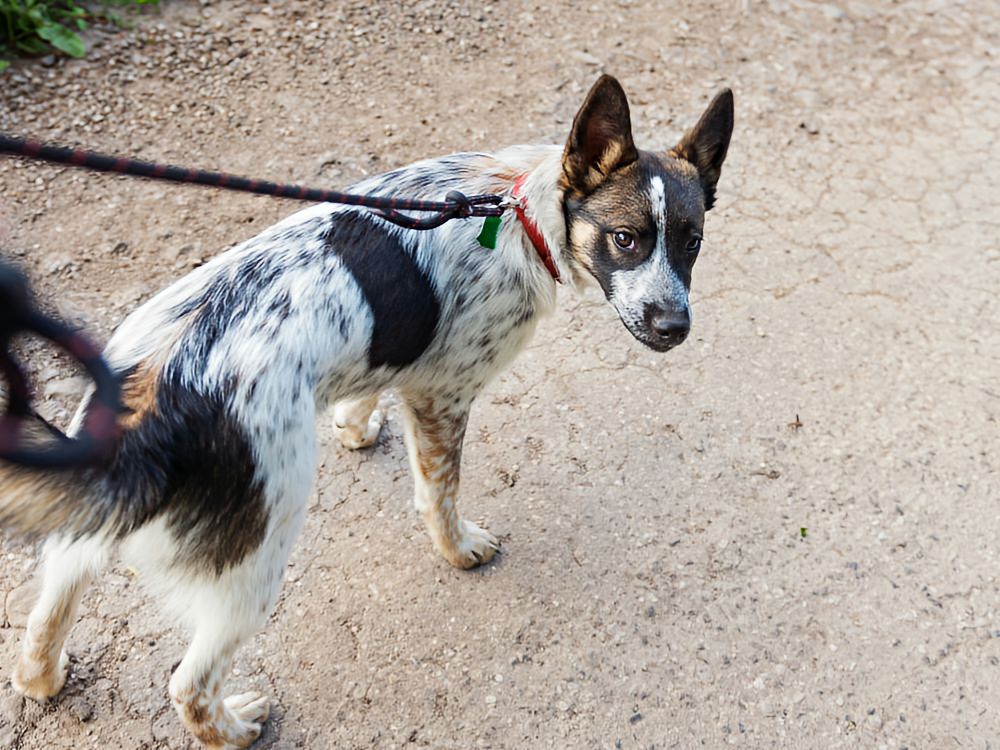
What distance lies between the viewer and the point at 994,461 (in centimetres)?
395

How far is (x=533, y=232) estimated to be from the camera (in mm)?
2812

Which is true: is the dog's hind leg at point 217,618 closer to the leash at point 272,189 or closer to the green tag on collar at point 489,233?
the leash at point 272,189

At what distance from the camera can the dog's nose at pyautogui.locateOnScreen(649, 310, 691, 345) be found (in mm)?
2699

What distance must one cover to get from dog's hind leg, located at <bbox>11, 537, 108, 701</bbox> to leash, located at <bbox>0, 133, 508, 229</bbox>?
0.99m

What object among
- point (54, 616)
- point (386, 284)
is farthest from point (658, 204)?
point (54, 616)

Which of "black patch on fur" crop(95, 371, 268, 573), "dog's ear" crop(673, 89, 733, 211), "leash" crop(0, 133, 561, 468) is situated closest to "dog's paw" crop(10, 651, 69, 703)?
"black patch on fur" crop(95, 371, 268, 573)

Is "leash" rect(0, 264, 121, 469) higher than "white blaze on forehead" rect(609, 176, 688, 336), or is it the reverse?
"leash" rect(0, 264, 121, 469)

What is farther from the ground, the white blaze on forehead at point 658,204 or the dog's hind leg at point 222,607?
the white blaze on forehead at point 658,204

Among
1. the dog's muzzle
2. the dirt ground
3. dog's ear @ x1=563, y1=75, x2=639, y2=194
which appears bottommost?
the dirt ground

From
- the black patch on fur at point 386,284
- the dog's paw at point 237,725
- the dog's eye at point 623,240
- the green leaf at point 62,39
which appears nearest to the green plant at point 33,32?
the green leaf at point 62,39

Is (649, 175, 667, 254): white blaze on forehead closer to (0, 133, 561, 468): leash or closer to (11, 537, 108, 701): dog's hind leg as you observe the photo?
(0, 133, 561, 468): leash

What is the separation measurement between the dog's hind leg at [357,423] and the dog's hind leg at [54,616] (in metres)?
1.19

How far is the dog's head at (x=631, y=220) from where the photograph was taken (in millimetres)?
2678

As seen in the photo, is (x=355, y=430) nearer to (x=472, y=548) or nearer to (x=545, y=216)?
(x=472, y=548)
